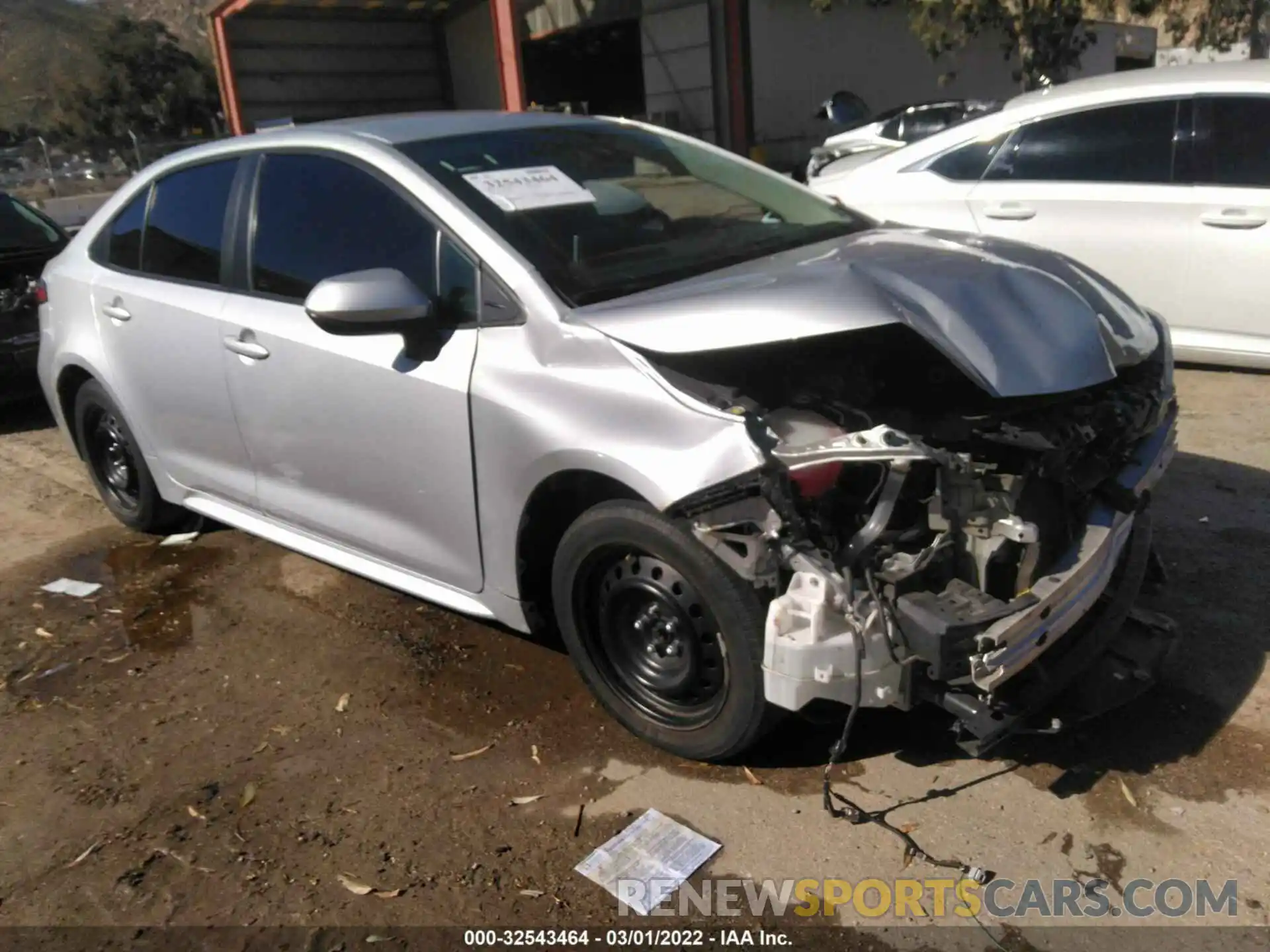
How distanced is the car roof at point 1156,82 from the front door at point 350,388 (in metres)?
4.18

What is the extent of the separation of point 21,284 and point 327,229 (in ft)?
16.8

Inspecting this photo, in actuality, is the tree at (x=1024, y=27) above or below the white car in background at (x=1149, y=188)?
above

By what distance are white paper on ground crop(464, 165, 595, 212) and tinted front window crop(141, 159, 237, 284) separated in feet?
4.18

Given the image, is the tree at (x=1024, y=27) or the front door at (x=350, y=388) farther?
the tree at (x=1024, y=27)

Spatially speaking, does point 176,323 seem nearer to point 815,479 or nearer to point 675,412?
point 675,412

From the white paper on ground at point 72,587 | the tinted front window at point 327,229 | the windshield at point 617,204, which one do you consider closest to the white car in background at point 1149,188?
the windshield at point 617,204

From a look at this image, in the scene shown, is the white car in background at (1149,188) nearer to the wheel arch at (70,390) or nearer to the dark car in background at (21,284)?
the wheel arch at (70,390)

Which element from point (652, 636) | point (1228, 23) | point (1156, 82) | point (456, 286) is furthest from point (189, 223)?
point (1228, 23)

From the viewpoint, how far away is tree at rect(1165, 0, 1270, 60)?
21.4m

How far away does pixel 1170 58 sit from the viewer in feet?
103

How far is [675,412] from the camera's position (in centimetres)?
288

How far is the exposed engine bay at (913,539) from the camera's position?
2682 mm

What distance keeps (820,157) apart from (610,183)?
8.42m

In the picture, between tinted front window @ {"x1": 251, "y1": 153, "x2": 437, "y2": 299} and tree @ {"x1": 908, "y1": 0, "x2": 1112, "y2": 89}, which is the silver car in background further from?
tree @ {"x1": 908, "y1": 0, "x2": 1112, "y2": 89}
